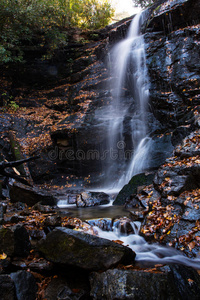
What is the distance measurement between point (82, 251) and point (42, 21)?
55.8ft

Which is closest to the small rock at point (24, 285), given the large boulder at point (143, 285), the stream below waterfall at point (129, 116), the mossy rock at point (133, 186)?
the large boulder at point (143, 285)

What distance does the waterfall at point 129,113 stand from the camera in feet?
33.1

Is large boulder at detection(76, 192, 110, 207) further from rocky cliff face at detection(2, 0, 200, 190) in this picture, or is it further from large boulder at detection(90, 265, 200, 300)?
large boulder at detection(90, 265, 200, 300)

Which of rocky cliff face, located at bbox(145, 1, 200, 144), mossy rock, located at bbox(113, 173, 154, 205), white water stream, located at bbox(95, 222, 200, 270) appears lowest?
mossy rock, located at bbox(113, 173, 154, 205)

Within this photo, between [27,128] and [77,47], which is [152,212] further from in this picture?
[77,47]

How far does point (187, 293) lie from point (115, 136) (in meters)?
9.42

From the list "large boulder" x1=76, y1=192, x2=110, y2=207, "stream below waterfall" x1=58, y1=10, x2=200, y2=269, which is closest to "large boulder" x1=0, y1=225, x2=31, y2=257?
"stream below waterfall" x1=58, y1=10, x2=200, y2=269

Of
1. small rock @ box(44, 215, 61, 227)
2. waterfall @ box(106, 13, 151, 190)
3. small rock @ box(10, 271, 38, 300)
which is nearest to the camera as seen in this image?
small rock @ box(10, 271, 38, 300)

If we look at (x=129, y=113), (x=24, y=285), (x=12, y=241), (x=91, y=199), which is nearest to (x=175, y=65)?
(x=129, y=113)

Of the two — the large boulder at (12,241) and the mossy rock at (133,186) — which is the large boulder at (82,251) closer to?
the large boulder at (12,241)

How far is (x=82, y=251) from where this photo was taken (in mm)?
2486

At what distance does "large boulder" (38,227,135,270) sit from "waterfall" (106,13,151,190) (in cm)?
659

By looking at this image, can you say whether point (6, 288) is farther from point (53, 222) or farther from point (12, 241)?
point (53, 222)

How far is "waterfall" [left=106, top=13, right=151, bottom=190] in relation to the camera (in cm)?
1010
